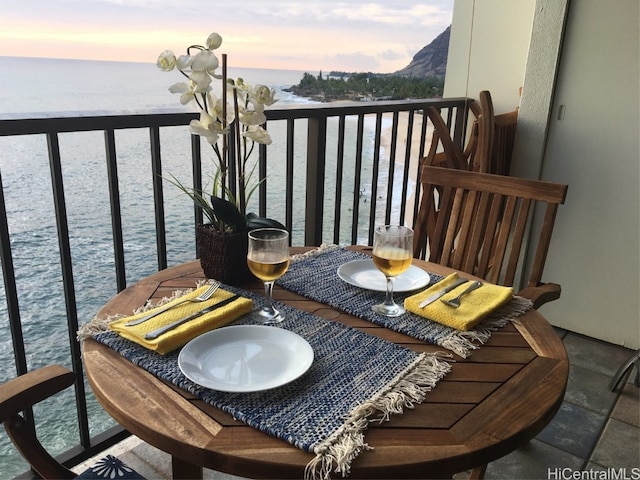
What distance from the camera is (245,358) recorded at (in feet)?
2.98

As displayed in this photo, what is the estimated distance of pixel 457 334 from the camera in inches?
40.9

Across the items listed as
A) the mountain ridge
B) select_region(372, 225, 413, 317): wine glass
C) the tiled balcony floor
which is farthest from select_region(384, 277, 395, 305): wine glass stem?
the mountain ridge

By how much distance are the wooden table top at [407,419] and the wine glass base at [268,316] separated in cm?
22

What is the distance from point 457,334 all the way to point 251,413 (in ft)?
1.57

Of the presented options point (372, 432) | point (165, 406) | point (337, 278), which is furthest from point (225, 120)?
point (372, 432)

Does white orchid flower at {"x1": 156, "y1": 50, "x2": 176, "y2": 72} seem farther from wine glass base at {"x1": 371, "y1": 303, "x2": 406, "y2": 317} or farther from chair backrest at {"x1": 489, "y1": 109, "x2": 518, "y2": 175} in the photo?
chair backrest at {"x1": 489, "y1": 109, "x2": 518, "y2": 175}

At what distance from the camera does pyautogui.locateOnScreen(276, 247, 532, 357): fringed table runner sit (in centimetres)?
103

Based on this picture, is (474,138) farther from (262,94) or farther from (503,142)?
(262,94)

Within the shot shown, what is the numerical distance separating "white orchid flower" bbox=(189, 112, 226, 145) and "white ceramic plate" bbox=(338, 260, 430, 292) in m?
0.47

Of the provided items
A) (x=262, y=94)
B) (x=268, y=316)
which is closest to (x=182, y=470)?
(x=268, y=316)

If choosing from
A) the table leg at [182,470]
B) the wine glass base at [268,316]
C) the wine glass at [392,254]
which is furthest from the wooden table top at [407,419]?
the wine glass base at [268,316]

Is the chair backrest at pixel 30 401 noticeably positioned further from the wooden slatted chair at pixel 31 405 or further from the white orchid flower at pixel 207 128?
the white orchid flower at pixel 207 128

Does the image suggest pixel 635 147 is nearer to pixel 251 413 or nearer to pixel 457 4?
pixel 457 4

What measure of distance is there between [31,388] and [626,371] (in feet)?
7.69
